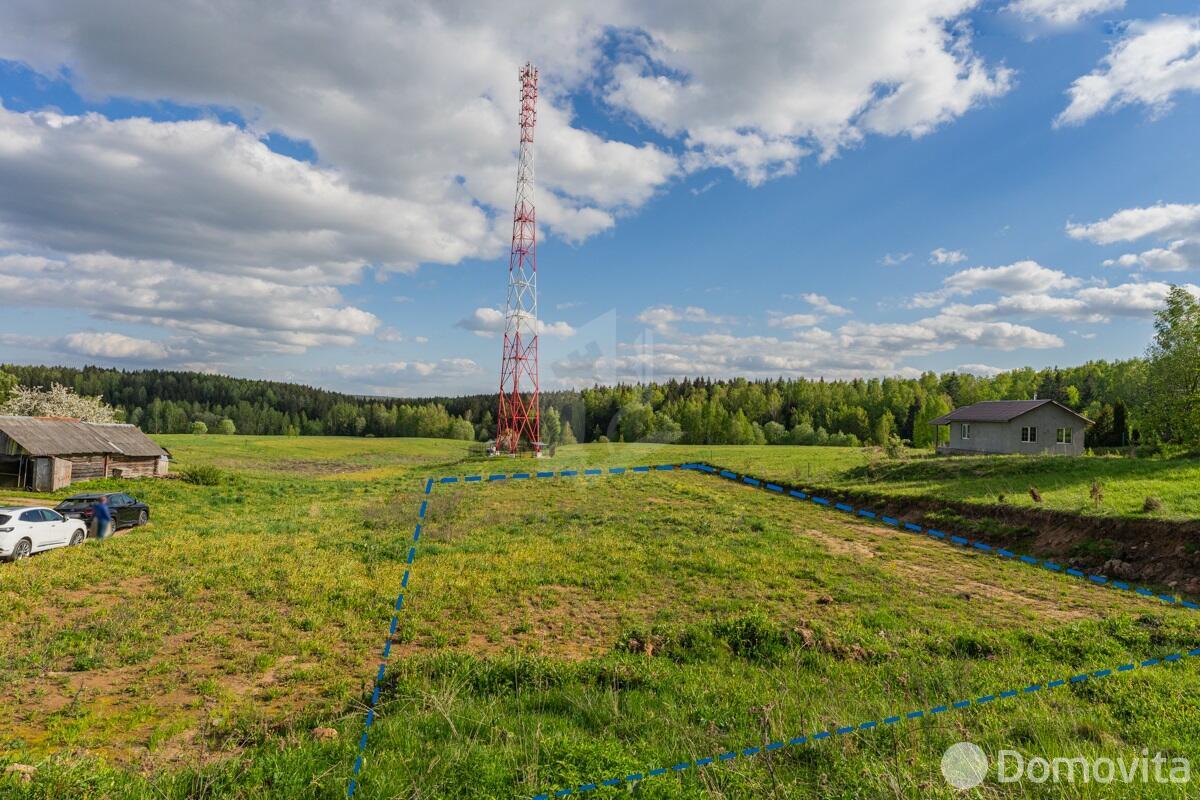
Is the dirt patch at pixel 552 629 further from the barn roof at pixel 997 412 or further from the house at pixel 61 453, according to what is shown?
the barn roof at pixel 997 412

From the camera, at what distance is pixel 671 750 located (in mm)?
6223

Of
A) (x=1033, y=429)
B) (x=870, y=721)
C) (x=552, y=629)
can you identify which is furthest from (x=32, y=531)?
(x=1033, y=429)

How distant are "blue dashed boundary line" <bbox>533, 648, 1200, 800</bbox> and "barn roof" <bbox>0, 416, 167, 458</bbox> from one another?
36506mm

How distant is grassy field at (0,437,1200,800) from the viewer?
233 inches

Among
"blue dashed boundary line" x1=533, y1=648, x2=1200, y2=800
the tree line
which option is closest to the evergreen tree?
the tree line

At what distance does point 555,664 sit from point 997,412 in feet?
149

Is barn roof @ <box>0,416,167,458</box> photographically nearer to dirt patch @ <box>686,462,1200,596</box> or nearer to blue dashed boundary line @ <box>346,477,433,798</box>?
blue dashed boundary line @ <box>346,477,433,798</box>

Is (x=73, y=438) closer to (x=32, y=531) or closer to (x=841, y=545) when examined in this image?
(x=32, y=531)

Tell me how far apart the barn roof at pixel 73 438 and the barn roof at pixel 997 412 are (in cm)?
5695

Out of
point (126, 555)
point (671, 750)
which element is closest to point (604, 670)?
point (671, 750)

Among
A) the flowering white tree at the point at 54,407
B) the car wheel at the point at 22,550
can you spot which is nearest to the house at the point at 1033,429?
the car wheel at the point at 22,550

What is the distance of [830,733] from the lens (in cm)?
634

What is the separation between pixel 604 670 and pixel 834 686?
328cm

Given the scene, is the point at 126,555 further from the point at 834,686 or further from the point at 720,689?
the point at 834,686
